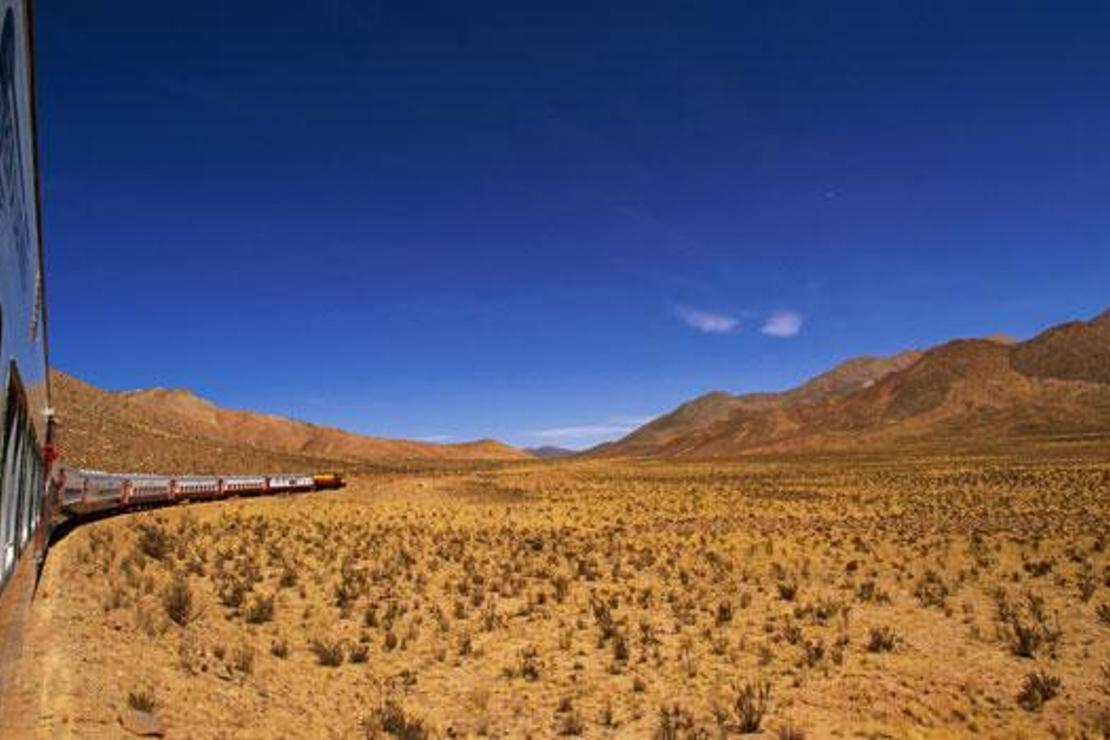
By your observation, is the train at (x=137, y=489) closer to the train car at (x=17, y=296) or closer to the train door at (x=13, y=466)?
the train car at (x=17, y=296)

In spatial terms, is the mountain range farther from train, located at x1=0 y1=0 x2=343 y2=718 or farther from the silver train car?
train, located at x1=0 y1=0 x2=343 y2=718

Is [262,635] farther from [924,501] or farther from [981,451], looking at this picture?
[981,451]

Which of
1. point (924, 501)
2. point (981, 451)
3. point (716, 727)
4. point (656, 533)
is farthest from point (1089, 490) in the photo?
point (981, 451)

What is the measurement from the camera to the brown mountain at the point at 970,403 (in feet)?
417

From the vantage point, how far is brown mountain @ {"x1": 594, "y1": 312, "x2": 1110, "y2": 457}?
12706 centimetres

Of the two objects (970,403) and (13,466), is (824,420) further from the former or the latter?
(13,466)

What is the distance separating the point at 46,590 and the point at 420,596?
7.11 metres

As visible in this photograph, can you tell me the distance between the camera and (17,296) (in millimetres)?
4750

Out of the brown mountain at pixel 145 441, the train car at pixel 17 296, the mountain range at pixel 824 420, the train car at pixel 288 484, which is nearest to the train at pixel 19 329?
the train car at pixel 17 296

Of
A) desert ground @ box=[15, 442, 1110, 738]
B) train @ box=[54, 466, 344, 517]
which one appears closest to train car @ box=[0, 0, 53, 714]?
desert ground @ box=[15, 442, 1110, 738]

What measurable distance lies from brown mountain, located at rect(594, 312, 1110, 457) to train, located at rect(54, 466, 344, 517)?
105151mm

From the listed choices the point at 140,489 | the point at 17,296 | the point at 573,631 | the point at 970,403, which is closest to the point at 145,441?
the point at 140,489

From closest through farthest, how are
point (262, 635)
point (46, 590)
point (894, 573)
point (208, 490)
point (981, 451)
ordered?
1. point (46, 590)
2. point (262, 635)
3. point (894, 573)
4. point (208, 490)
5. point (981, 451)

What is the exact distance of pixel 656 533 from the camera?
28.9 metres
